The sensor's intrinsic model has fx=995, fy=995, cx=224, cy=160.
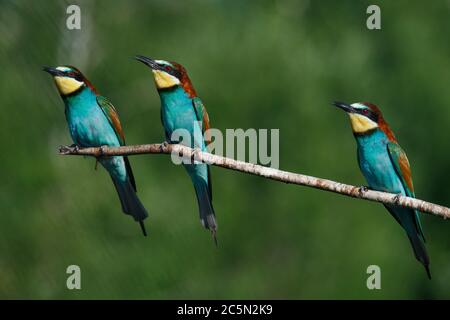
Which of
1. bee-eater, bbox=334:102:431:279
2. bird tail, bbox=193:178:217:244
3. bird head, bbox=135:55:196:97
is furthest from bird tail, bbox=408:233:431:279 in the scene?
bird head, bbox=135:55:196:97

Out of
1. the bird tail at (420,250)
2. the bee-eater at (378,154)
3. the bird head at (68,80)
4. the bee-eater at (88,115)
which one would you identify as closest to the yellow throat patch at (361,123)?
the bee-eater at (378,154)

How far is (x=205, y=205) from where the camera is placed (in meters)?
4.00

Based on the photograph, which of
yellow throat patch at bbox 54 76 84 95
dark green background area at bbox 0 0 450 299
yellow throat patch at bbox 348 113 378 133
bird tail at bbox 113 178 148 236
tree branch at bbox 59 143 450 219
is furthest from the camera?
dark green background area at bbox 0 0 450 299

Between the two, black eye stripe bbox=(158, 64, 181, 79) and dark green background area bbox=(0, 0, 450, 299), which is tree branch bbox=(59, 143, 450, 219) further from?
dark green background area bbox=(0, 0, 450, 299)

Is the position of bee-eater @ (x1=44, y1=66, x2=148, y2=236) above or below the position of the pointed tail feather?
above

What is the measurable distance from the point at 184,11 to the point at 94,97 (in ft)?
24.9

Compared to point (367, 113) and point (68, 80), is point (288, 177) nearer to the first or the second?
point (367, 113)

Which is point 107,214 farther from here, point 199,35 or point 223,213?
point 199,35

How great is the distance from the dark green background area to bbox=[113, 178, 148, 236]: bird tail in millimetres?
3148

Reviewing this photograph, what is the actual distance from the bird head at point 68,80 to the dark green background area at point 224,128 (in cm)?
260

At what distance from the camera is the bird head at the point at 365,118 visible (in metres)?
4.57

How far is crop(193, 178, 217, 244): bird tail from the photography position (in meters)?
3.79

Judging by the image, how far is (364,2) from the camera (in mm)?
14055

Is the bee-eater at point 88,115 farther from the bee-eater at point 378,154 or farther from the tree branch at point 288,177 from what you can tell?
the bee-eater at point 378,154
